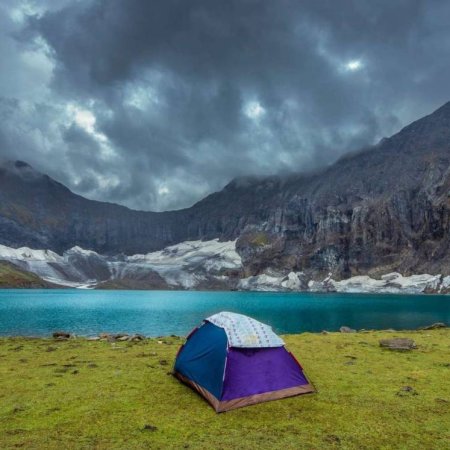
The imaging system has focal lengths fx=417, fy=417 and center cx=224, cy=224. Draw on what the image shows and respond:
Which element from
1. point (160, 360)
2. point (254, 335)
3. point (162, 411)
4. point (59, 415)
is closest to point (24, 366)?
point (160, 360)

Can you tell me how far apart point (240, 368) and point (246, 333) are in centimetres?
153

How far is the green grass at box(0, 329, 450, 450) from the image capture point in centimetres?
1125

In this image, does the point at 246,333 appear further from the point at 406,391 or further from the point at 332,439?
the point at 406,391

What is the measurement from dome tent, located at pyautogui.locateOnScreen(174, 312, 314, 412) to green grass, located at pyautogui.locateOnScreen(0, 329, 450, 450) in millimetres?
420

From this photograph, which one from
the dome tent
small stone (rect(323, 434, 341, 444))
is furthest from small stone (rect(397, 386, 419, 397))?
small stone (rect(323, 434, 341, 444))

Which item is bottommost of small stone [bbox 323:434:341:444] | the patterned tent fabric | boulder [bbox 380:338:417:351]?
small stone [bbox 323:434:341:444]

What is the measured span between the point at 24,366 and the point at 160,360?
21.7 ft

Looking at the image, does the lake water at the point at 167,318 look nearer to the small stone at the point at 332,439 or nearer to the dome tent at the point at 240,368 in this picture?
the dome tent at the point at 240,368

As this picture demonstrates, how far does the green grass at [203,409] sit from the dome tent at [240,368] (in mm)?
420

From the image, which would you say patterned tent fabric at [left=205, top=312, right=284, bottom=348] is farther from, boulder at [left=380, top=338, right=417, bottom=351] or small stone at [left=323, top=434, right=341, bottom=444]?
boulder at [left=380, top=338, right=417, bottom=351]

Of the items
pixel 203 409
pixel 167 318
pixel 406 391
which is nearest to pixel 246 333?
pixel 203 409

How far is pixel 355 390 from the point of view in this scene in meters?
16.1

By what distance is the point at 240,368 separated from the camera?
1530 cm

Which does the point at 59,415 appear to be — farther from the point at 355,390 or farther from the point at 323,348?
the point at 323,348
